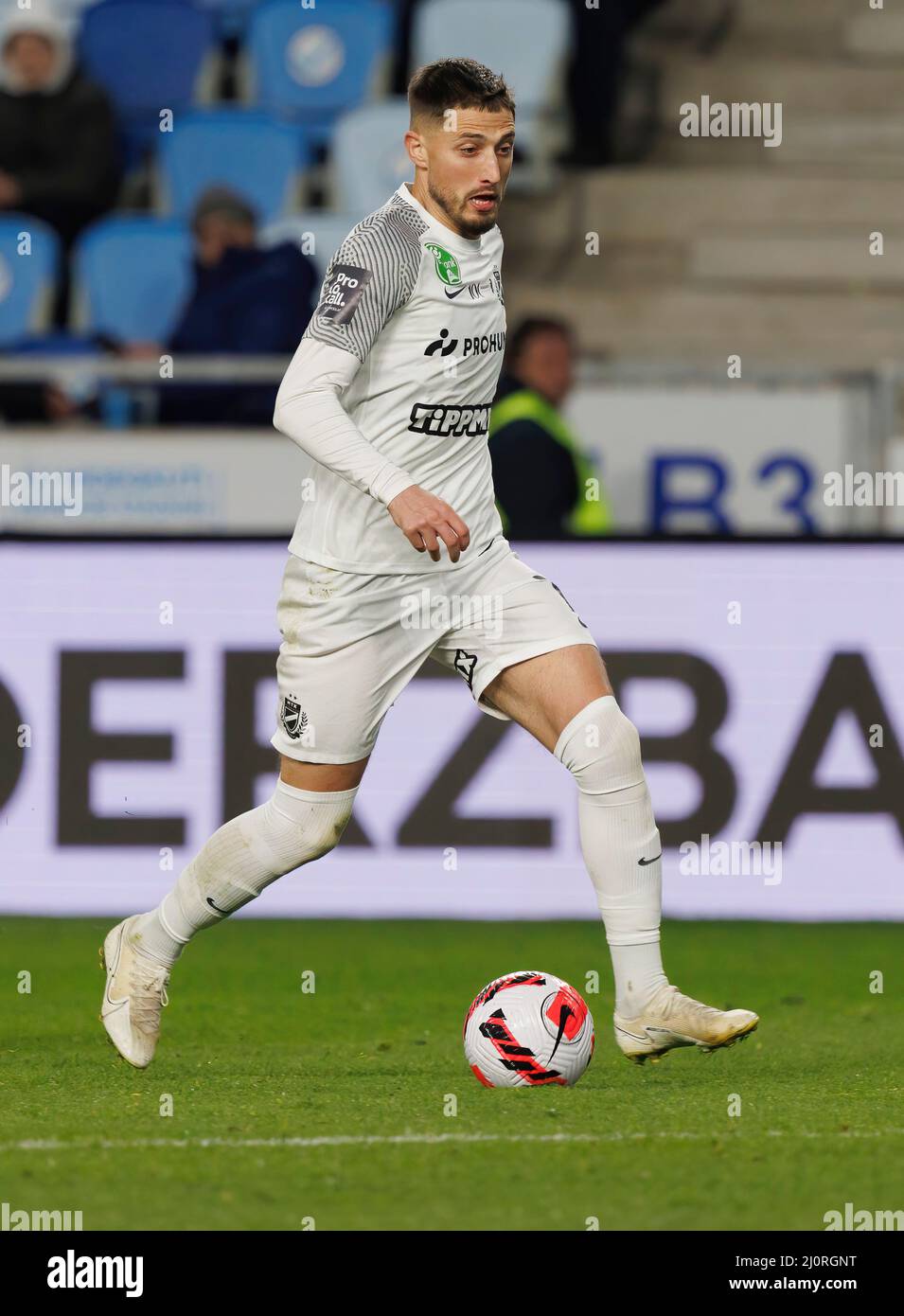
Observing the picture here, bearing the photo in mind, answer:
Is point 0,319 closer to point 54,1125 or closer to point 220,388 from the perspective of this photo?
point 220,388

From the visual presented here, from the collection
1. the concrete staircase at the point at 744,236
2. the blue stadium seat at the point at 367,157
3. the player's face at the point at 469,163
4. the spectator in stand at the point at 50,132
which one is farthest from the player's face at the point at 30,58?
the player's face at the point at 469,163

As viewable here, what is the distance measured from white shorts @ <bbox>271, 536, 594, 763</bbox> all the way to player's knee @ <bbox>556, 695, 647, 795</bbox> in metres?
A: 0.19

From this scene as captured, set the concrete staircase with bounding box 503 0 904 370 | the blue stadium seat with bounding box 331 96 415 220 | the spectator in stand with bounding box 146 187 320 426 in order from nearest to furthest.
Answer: the spectator in stand with bounding box 146 187 320 426, the blue stadium seat with bounding box 331 96 415 220, the concrete staircase with bounding box 503 0 904 370

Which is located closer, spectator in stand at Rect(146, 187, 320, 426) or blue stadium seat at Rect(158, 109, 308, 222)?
spectator in stand at Rect(146, 187, 320, 426)

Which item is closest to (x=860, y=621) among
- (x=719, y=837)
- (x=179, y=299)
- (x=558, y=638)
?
(x=719, y=837)

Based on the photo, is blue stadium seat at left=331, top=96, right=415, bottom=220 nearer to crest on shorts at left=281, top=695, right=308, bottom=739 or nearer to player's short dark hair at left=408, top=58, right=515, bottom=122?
A: player's short dark hair at left=408, top=58, right=515, bottom=122

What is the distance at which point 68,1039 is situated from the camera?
6.21m

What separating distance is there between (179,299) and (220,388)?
246 cm

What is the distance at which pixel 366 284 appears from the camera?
5199mm

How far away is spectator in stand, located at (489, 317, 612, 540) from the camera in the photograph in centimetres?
943

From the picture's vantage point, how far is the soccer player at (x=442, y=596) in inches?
209

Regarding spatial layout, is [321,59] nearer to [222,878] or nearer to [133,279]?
[133,279]

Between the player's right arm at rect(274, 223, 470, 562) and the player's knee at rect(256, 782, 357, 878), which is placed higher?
the player's right arm at rect(274, 223, 470, 562)

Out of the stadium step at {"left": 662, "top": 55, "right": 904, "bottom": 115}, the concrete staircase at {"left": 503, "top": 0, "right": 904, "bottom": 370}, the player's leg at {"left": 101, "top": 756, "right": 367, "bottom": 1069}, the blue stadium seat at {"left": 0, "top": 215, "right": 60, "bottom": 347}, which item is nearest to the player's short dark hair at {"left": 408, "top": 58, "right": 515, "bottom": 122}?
the player's leg at {"left": 101, "top": 756, "right": 367, "bottom": 1069}
